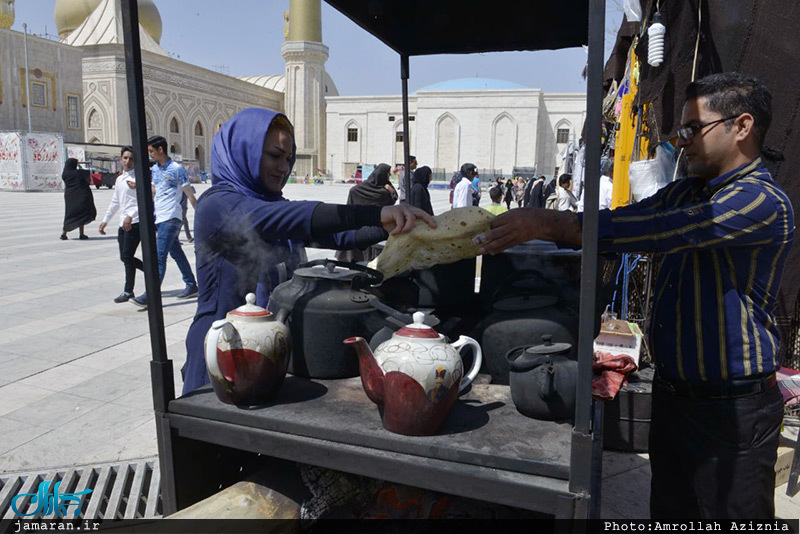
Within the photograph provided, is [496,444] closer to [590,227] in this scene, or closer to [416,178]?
[590,227]

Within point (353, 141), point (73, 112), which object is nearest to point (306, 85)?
point (353, 141)

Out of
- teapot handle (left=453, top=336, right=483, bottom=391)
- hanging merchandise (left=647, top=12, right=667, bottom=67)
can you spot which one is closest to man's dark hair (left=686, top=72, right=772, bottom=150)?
teapot handle (left=453, top=336, right=483, bottom=391)

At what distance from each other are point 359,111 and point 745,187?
6255cm

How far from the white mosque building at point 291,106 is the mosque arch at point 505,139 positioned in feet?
0.32

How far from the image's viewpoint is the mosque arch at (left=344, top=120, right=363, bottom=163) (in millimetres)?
62031

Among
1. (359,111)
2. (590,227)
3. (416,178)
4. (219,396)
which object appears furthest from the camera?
(359,111)

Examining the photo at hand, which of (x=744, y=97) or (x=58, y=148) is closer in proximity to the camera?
(x=744, y=97)

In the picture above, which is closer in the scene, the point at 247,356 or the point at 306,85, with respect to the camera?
the point at 247,356

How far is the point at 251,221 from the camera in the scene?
1.81 m

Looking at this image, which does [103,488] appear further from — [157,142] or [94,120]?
[94,120]

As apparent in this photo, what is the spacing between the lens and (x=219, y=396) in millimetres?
1660

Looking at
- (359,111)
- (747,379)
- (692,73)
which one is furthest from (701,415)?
(359,111)

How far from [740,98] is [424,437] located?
1.30 m

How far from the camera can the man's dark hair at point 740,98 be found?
1.61 metres
